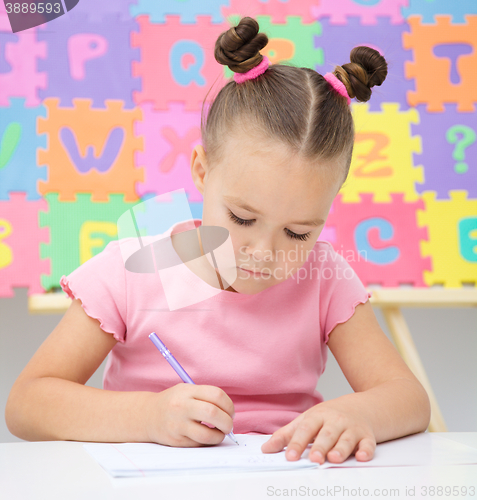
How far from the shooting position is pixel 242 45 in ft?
2.12

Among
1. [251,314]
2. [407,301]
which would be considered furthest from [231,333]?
[407,301]

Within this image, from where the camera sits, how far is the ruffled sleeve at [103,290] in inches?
26.8

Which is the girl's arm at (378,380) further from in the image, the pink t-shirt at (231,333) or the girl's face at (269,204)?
the girl's face at (269,204)

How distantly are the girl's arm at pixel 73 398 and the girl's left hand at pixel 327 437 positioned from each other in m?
0.15

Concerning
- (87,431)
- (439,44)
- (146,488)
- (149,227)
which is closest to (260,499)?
(146,488)

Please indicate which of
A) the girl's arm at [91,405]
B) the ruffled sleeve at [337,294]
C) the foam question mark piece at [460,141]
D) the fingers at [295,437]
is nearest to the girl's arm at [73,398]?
the girl's arm at [91,405]

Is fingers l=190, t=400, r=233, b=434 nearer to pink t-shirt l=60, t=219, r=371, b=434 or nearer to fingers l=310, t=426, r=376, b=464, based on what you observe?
fingers l=310, t=426, r=376, b=464

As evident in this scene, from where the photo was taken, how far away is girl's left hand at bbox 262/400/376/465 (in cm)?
43

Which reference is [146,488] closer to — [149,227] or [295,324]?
[295,324]

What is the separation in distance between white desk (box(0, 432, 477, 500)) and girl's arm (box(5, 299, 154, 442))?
0.10m

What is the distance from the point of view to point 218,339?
722 mm

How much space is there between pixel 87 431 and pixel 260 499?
265 mm

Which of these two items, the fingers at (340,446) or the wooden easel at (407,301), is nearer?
the fingers at (340,446)

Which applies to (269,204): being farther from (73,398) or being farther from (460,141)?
(460,141)
